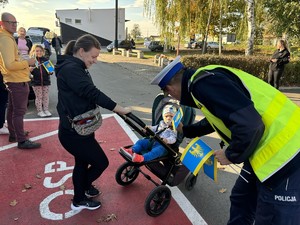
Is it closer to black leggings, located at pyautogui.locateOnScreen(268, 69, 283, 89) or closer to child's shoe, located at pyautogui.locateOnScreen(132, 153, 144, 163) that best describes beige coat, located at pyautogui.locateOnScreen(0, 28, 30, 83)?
child's shoe, located at pyautogui.locateOnScreen(132, 153, 144, 163)

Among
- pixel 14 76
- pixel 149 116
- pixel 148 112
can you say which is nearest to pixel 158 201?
pixel 14 76

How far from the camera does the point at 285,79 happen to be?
11156mm

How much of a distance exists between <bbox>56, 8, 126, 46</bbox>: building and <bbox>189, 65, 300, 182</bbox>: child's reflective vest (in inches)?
1878

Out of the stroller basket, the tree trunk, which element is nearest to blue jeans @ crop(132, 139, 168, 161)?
the stroller basket

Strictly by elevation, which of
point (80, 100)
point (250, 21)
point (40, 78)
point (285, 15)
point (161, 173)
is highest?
point (285, 15)

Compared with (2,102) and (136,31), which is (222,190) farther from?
(136,31)

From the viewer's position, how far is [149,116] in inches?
269

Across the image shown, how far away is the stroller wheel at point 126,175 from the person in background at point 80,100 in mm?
560

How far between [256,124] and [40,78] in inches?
225

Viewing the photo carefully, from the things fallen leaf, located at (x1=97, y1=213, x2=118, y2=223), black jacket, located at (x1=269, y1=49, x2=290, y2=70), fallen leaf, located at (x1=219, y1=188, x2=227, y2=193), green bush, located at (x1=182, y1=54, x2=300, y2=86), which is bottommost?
fallen leaf, located at (x1=97, y1=213, x2=118, y2=223)

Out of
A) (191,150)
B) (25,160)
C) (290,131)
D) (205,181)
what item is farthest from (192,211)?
(25,160)

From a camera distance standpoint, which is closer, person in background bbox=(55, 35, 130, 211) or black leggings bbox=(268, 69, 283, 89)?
person in background bbox=(55, 35, 130, 211)

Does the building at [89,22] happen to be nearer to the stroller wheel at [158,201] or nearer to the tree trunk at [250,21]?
the tree trunk at [250,21]

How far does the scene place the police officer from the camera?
1600mm
